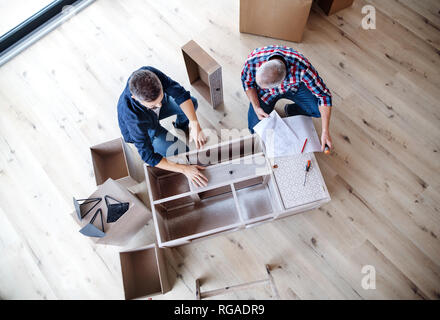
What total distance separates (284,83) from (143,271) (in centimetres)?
152

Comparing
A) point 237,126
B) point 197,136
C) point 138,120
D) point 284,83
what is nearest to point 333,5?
point 284,83

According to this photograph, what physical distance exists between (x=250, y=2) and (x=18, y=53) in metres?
2.15

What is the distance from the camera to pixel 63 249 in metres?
2.03

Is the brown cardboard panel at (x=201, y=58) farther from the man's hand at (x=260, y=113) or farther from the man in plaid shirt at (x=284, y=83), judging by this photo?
the man's hand at (x=260, y=113)

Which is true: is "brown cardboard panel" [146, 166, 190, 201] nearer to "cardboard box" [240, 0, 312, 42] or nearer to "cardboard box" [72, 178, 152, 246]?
"cardboard box" [72, 178, 152, 246]

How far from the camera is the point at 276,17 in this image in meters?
2.21

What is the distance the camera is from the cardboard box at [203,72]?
1.85 m

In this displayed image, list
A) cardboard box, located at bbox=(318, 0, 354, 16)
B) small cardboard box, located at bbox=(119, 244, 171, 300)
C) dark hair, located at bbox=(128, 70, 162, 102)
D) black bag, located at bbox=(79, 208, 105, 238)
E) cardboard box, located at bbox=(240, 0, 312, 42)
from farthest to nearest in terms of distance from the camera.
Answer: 1. cardboard box, located at bbox=(318, 0, 354, 16)
2. cardboard box, located at bbox=(240, 0, 312, 42)
3. small cardboard box, located at bbox=(119, 244, 171, 300)
4. black bag, located at bbox=(79, 208, 105, 238)
5. dark hair, located at bbox=(128, 70, 162, 102)

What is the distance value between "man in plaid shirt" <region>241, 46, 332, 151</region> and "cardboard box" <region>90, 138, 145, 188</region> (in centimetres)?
92

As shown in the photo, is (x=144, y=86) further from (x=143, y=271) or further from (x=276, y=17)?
(x=276, y=17)

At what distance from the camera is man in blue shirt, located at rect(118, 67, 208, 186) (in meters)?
1.30

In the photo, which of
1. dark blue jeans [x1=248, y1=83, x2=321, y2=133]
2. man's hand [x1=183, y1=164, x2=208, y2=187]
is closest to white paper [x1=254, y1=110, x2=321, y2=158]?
dark blue jeans [x1=248, y1=83, x2=321, y2=133]
